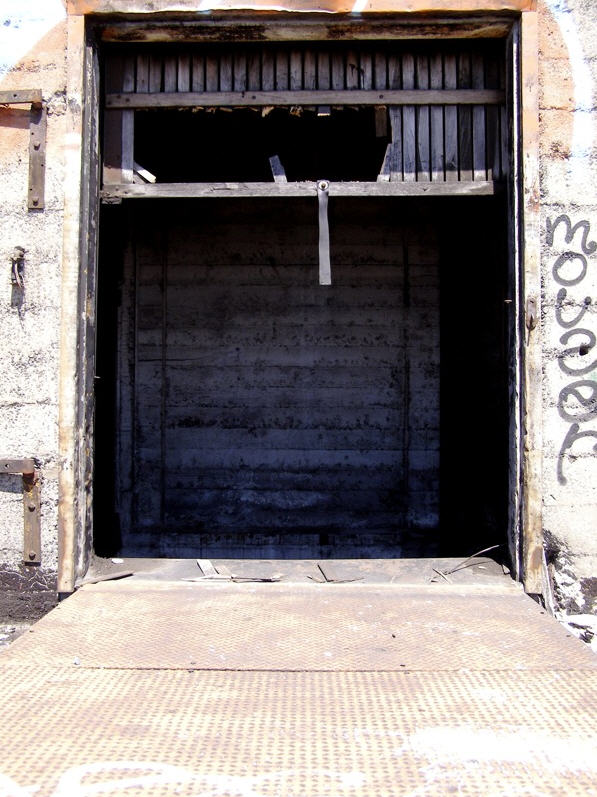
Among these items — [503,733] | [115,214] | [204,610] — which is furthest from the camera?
[115,214]

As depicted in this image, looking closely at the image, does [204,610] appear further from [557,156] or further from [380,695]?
[557,156]

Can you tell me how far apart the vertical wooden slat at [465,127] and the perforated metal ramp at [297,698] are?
2.66m

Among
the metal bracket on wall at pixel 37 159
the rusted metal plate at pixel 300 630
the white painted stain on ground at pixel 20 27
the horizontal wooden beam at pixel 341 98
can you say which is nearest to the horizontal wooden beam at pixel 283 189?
the metal bracket on wall at pixel 37 159

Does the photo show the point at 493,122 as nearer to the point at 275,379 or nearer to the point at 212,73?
the point at 212,73

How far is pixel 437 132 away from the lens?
4609mm

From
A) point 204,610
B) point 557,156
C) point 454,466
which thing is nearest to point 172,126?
point 557,156

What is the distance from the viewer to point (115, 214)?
735 cm

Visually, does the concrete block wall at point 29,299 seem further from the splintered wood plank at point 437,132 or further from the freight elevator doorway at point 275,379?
the freight elevator doorway at point 275,379

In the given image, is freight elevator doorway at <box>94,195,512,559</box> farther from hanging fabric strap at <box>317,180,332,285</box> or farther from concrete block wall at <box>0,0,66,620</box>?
concrete block wall at <box>0,0,66,620</box>

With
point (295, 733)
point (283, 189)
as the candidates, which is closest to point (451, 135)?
point (283, 189)

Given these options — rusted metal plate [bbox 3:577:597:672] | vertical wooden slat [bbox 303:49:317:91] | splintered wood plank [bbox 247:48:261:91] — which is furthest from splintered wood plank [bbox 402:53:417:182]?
rusted metal plate [bbox 3:577:597:672]

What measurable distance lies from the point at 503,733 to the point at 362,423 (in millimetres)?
5122

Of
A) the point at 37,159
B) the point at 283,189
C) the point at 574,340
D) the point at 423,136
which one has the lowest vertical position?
the point at 574,340

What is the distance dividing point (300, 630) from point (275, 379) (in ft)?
14.0
